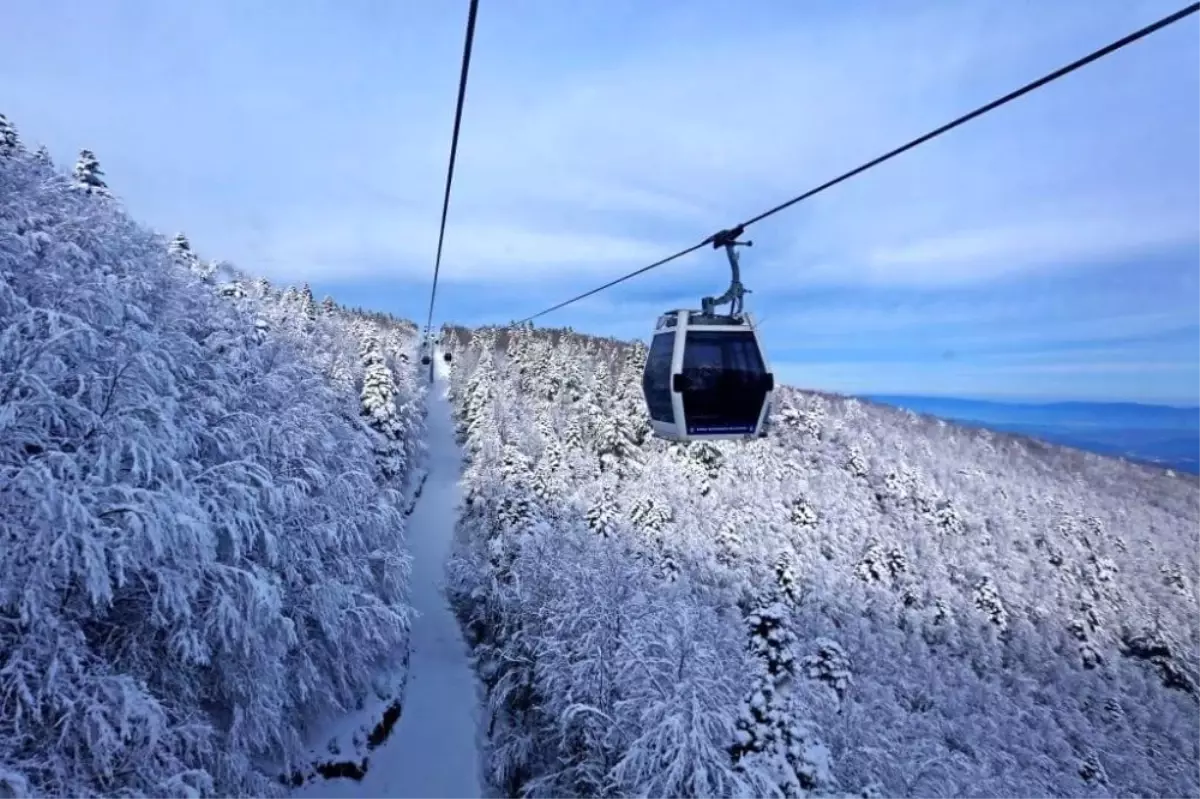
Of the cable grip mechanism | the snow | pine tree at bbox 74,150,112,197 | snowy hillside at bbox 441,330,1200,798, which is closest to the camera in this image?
the cable grip mechanism

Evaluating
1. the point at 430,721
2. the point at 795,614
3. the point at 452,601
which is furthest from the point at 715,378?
the point at 795,614

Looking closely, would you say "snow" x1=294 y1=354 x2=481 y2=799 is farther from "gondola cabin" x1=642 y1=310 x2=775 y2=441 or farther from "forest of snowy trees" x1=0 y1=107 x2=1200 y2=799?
"gondola cabin" x1=642 y1=310 x2=775 y2=441

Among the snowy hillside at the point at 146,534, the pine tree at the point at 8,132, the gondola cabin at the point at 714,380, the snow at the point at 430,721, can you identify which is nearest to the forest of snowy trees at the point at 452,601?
the snowy hillside at the point at 146,534

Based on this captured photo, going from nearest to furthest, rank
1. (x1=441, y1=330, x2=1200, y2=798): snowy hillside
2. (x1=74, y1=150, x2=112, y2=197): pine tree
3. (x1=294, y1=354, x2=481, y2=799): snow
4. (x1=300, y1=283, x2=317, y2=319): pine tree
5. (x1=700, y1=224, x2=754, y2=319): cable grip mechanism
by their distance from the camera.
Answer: (x1=700, y1=224, x2=754, y2=319): cable grip mechanism < (x1=441, y1=330, x2=1200, y2=798): snowy hillside < (x1=294, y1=354, x2=481, y2=799): snow < (x1=74, y1=150, x2=112, y2=197): pine tree < (x1=300, y1=283, x2=317, y2=319): pine tree

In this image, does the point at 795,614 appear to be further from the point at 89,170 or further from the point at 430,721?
the point at 89,170

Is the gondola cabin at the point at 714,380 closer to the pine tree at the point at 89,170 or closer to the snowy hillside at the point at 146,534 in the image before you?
the snowy hillside at the point at 146,534

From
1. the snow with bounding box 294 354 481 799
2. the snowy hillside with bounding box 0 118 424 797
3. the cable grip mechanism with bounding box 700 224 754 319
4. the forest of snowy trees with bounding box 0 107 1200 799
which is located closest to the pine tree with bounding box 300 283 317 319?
the forest of snowy trees with bounding box 0 107 1200 799
